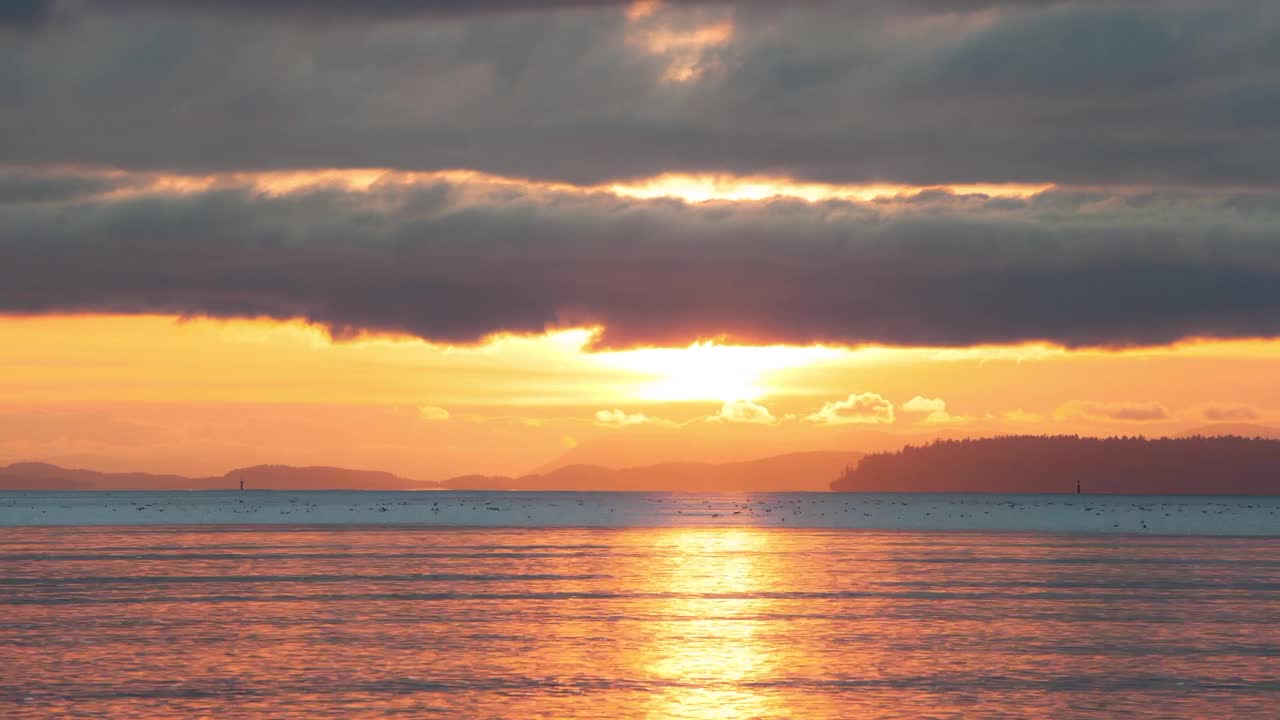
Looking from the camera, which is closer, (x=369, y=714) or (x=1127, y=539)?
(x=369, y=714)

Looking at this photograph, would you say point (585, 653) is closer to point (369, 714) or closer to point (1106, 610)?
point (369, 714)

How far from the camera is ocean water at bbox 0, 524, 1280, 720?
1430 inches

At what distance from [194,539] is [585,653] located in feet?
280

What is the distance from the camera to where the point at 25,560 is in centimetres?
8962

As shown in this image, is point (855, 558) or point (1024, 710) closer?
point (1024, 710)

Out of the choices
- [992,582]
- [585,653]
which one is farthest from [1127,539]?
[585,653]

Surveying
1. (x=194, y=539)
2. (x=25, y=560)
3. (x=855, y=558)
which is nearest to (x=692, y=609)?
(x=855, y=558)

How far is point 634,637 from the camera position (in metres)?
48.8

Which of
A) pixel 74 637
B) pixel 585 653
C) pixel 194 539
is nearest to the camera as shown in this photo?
pixel 585 653

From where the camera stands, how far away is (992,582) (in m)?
75.3

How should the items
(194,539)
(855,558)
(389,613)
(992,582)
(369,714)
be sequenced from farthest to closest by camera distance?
1. (194,539)
2. (855,558)
3. (992,582)
4. (389,613)
5. (369,714)

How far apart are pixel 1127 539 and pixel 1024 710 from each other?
10566 cm

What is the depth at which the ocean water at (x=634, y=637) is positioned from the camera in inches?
1430

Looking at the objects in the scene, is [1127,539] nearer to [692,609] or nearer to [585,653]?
[692,609]
